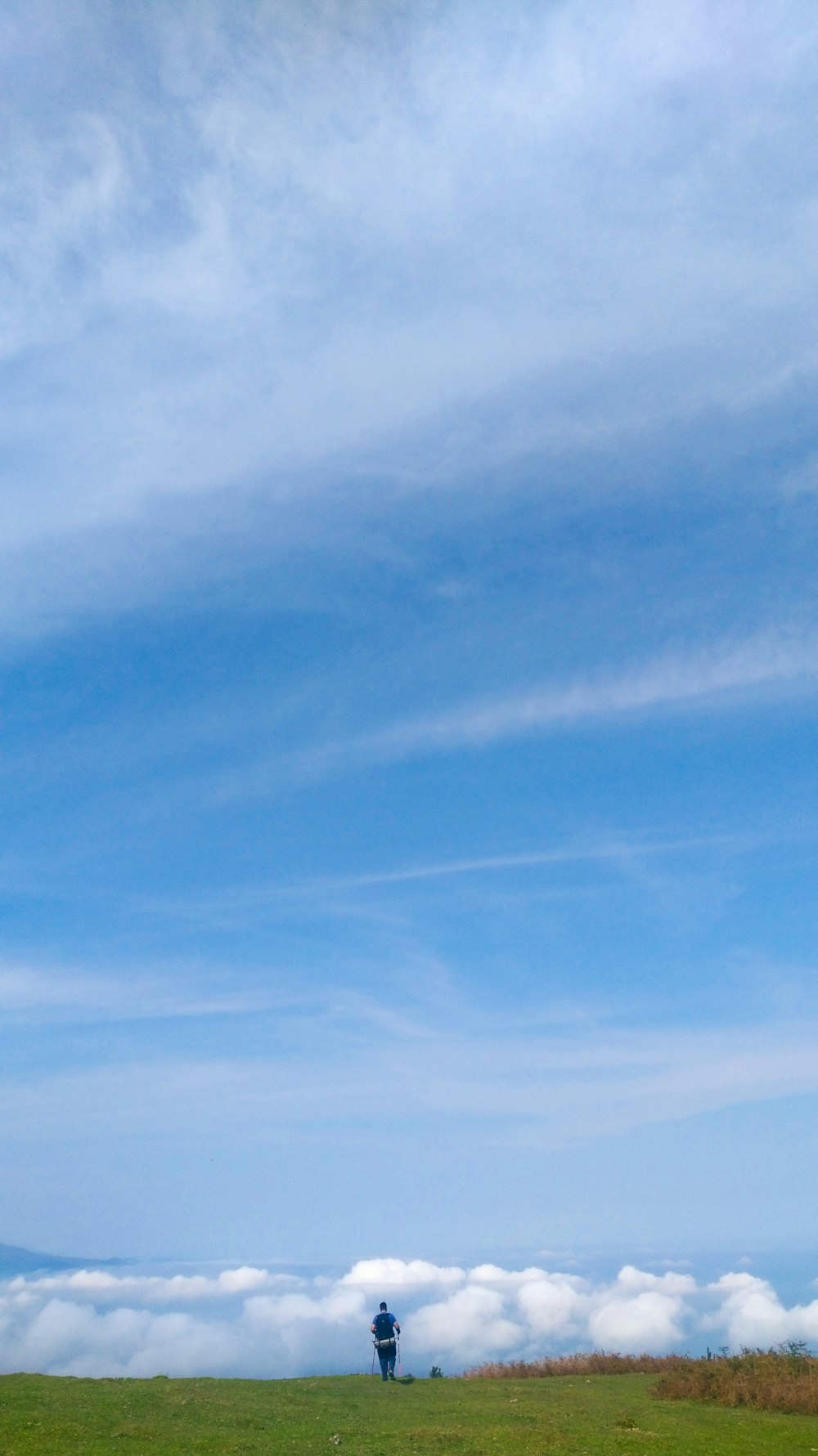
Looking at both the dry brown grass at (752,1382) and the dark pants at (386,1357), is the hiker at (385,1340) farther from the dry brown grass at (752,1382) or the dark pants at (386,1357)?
the dry brown grass at (752,1382)

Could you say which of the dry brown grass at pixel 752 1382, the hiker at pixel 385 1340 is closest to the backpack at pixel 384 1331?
the hiker at pixel 385 1340

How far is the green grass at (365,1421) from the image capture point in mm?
25922

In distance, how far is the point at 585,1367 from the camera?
44062 millimetres

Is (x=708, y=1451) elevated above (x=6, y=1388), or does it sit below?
below

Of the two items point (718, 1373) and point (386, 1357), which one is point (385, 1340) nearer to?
point (386, 1357)

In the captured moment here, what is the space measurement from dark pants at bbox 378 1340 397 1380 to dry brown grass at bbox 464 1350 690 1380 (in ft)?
12.7

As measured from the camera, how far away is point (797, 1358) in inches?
1603

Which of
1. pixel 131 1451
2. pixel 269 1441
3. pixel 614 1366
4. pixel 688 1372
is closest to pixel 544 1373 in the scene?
pixel 614 1366

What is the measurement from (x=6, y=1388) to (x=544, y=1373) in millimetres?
22485

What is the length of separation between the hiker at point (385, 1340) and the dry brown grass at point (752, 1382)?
10269 millimetres

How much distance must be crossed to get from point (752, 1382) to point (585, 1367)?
9337 mm

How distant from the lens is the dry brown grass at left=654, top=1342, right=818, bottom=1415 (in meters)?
35.0

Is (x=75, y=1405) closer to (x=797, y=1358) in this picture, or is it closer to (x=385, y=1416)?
(x=385, y=1416)

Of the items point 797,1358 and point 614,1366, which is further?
point 614,1366
